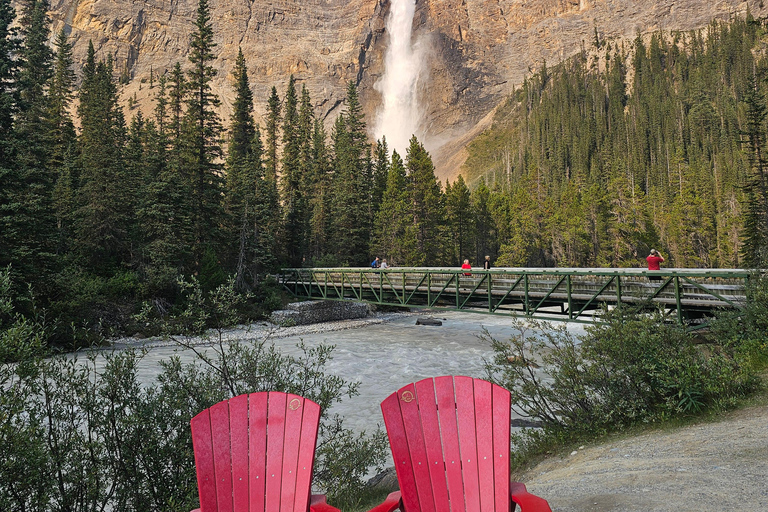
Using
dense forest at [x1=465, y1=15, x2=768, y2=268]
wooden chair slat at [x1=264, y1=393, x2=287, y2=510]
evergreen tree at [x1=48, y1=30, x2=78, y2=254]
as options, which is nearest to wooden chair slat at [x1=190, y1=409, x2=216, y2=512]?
wooden chair slat at [x1=264, y1=393, x2=287, y2=510]

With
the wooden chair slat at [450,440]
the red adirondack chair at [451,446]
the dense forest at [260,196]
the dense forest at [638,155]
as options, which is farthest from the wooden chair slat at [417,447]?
the dense forest at [638,155]

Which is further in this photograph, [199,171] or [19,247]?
[199,171]

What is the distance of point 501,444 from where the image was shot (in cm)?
227

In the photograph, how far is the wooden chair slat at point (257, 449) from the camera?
2164mm

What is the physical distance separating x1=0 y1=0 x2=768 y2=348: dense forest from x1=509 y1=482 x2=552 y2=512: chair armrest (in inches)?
151

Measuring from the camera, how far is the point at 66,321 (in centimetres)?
1727

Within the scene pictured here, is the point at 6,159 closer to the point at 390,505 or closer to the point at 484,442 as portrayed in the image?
the point at 390,505

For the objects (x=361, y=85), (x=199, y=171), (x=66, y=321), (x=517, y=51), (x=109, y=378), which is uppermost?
(x=517, y=51)

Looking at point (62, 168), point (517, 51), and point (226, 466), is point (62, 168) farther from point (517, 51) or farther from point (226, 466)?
point (517, 51)

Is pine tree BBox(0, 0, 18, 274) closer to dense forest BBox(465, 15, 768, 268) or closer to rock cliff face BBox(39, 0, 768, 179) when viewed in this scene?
dense forest BBox(465, 15, 768, 268)

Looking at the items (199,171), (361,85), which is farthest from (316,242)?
(361,85)

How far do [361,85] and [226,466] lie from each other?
137 meters

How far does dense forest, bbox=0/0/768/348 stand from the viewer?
20.5 metres

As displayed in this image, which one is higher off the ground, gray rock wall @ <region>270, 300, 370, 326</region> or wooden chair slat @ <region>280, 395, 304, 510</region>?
wooden chair slat @ <region>280, 395, 304, 510</region>
